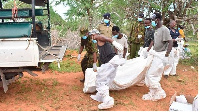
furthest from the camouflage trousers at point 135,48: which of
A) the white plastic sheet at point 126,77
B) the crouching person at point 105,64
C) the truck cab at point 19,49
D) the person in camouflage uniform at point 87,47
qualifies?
the truck cab at point 19,49

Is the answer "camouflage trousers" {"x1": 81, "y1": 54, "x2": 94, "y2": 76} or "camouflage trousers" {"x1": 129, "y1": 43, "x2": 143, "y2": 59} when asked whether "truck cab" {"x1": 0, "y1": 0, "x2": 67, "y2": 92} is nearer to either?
"camouflage trousers" {"x1": 81, "y1": 54, "x2": 94, "y2": 76}

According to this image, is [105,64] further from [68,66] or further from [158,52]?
[68,66]

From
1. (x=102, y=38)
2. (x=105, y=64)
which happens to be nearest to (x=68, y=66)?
(x=105, y=64)

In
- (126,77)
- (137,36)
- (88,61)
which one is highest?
(137,36)

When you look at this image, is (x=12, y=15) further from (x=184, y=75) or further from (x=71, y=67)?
(x=184, y=75)

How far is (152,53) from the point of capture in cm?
529

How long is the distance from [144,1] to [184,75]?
10.3 feet

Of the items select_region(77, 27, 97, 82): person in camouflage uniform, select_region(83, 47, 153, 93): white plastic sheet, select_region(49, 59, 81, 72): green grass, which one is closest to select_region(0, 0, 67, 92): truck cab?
select_region(77, 27, 97, 82): person in camouflage uniform

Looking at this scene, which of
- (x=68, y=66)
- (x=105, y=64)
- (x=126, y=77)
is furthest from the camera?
(x=68, y=66)

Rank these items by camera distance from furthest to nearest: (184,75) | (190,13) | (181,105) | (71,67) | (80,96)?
(190,13), (71,67), (184,75), (80,96), (181,105)

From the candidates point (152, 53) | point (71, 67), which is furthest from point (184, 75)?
point (71, 67)

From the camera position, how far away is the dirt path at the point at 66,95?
5.08 metres

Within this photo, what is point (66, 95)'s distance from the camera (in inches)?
225

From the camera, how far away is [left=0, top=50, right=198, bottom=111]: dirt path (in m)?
5.08
